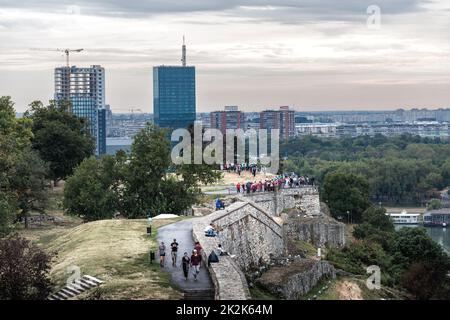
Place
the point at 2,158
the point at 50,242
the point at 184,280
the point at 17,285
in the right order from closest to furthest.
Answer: the point at 17,285 → the point at 184,280 → the point at 50,242 → the point at 2,158

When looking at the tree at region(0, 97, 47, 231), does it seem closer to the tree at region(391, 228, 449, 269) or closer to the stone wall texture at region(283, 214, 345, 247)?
the stone wall texture at region(283, 214, 345, 247)

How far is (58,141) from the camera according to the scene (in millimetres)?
59406

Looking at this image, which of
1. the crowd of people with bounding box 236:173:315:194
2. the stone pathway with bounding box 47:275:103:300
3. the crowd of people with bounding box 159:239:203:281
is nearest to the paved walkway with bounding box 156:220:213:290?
the crowd of people with bounding box 159:239:203:281

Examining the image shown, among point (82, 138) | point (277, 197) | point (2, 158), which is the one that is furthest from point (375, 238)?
point (2, 158)

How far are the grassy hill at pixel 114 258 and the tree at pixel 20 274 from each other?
114cm

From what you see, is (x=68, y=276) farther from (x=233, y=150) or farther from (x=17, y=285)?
(x=233, y=150)

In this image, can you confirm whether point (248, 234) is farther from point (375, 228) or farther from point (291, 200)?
point (375, 228)

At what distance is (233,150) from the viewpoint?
70500mm

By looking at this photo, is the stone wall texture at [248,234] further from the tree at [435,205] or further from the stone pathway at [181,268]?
the tree at [435,205]

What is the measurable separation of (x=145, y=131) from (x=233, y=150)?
78.2 feet

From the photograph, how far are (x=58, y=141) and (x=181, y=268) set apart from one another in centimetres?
3453

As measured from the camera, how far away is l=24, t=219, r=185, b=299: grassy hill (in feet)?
78.5

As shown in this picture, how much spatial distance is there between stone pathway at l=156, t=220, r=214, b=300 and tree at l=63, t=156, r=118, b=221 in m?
10.2

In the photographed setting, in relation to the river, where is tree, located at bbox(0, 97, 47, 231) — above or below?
above
